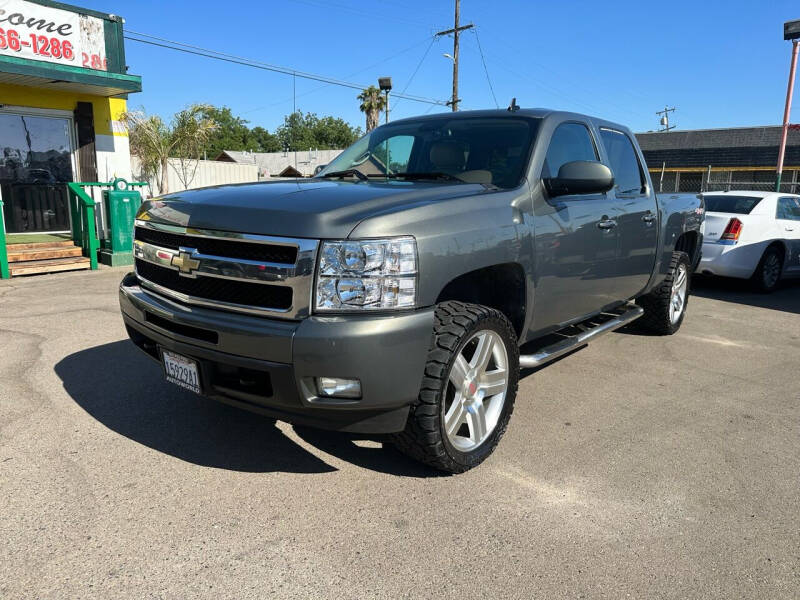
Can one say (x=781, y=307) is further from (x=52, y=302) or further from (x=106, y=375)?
(x=52, y=302)

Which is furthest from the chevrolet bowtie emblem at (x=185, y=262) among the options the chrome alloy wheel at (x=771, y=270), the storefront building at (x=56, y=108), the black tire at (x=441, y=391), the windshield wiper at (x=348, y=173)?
the storefront building at (x=56, y=108)

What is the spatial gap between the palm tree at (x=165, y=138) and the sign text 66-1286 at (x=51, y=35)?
25.8 feet

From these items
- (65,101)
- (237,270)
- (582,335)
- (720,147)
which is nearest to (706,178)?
(720,147)

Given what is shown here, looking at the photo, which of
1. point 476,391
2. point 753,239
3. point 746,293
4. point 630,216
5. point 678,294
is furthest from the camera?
point 746,293

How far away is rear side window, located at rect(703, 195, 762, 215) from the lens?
8836mm

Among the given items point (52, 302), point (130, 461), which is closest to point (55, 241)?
point (52, 302)

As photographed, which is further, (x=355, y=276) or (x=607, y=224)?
(x=607, y=224)

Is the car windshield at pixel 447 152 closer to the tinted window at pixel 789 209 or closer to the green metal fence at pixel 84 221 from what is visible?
the green metal fence at pixel 84 221

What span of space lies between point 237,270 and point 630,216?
123 inches

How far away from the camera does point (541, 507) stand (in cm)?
280

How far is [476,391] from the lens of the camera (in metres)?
3.12

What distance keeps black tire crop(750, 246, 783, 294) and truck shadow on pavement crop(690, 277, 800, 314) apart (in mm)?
121

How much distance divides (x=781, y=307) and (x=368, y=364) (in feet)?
24.8

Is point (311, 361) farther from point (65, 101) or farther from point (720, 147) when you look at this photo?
point (720, 147)
